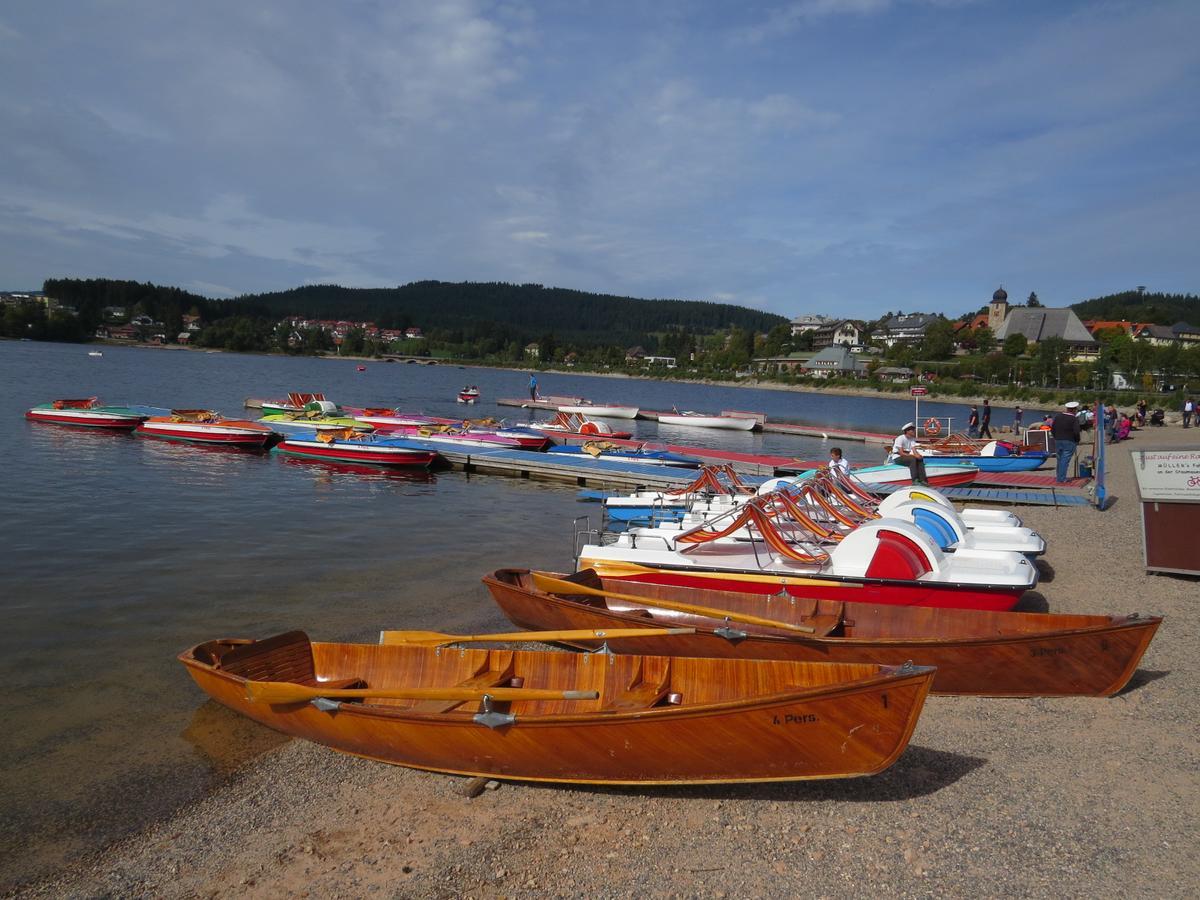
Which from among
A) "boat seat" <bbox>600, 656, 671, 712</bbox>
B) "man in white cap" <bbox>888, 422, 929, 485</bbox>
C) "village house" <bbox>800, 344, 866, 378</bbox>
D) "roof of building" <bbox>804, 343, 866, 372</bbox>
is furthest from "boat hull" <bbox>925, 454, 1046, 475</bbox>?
"roof of building" <bbox>804, 343, 866, 372</bbox>

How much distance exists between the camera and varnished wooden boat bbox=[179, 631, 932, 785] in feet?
18.7

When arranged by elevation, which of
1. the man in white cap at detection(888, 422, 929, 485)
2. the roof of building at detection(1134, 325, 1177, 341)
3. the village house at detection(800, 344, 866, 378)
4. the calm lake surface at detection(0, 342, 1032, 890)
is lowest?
the calm lake surface at detection(0, 342, 1032, 890)

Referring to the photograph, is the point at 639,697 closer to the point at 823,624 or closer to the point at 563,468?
the point at 823,624

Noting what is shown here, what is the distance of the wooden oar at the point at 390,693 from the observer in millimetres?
6516

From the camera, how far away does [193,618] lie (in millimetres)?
11258

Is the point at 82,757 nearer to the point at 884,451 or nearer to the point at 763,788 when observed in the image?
the point at 763,788

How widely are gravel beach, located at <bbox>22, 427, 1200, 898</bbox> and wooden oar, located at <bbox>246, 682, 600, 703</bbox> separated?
71cm

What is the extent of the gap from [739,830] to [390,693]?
3.28 m

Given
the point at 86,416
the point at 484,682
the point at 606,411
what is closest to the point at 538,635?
the point at 484,682

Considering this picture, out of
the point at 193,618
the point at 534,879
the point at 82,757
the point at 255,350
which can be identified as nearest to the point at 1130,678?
the point at 534,879

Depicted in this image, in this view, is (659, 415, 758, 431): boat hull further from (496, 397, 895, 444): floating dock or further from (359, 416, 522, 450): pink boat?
(359, 416, 522, 450): pink boat

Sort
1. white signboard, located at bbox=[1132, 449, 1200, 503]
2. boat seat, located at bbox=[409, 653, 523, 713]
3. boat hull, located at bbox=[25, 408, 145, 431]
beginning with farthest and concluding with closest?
boat hull, located at bbox=[25, 408, 145, 431] < white signboard, located at bbox=[1132, 449, 1200, 503] < boat seat, located at bbox=[409, 653, 523, 713]

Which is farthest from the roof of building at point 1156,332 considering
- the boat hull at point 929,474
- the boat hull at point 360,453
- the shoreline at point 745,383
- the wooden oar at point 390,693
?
the wooden oar at point 390,693

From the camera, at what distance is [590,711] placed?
19.9 ft
